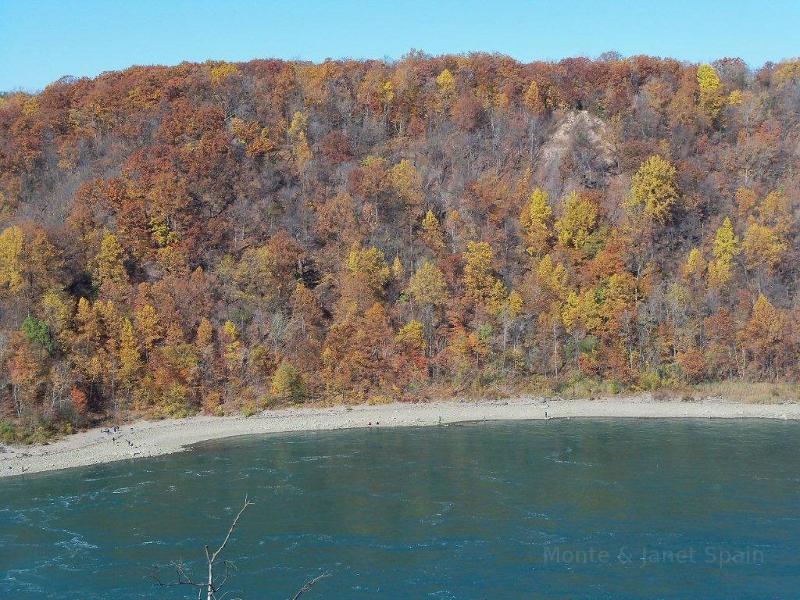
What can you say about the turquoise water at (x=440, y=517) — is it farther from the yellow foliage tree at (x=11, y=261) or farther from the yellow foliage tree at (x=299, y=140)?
the yellow foliage tree at (x=299, y=140)

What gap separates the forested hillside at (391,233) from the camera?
6153cm

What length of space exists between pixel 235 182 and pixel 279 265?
1118 cm

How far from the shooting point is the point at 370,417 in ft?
188

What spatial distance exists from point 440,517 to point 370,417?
807 inches

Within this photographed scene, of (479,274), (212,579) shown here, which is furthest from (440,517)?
(479,274)

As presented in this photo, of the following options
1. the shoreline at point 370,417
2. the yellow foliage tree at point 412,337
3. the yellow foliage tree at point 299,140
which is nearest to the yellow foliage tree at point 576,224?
the yellow foliage tree at point 412,337

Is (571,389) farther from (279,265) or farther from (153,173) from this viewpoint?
(153,173)

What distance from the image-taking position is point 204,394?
60.6 meters

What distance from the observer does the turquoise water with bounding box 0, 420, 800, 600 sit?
3073cm

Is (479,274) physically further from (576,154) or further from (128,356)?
(128,356)

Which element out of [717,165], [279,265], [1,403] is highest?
[717,165]

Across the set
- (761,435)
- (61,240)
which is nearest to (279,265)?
(61,240)

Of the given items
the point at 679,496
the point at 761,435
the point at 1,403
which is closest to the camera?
the point at 679,496

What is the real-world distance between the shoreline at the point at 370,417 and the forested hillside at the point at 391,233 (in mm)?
2364
